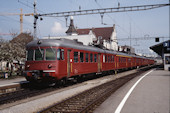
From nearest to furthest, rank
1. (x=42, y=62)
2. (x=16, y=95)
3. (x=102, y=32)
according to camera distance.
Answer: (x=16, y=95) < (x=42, y=62) < (x=102, y=32)

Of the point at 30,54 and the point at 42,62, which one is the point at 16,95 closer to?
the point at 42,62

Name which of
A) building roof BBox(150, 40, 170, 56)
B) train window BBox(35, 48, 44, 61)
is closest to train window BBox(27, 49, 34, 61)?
train window BBox(35, 48, 44, 61)

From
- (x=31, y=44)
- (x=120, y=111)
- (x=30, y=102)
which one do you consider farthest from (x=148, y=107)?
(x=31, y=44)

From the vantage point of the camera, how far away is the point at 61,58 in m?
12.5

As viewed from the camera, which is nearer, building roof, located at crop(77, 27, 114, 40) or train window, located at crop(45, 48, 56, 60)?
train window, located at crop(45, 48, 56, 60)

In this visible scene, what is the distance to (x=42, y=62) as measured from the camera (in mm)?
12297

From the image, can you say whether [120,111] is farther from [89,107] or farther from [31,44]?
[31,44]

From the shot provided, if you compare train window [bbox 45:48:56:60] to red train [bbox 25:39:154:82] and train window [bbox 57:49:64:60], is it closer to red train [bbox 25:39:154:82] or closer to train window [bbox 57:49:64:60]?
red train [bbox 25:39:154:82]

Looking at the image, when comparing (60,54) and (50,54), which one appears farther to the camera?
(60,54)

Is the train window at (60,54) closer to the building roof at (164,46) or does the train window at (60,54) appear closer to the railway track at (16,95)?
the railway track at (16,95)

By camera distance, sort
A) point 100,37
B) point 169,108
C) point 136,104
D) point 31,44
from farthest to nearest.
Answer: point 100,37
point 31,44
point 136,104
point 169,108

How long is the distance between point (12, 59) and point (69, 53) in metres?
15.4

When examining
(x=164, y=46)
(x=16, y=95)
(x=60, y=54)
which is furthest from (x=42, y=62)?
(x=164, y=46)

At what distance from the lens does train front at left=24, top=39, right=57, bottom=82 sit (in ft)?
39.5
